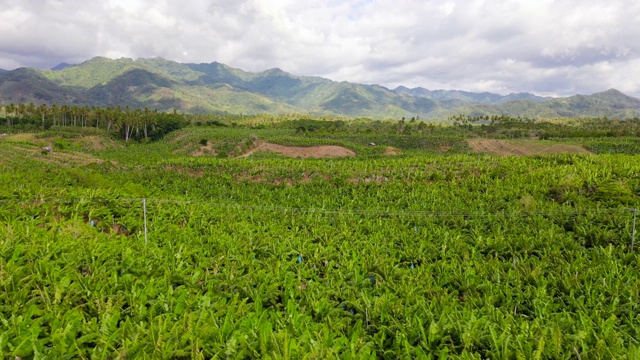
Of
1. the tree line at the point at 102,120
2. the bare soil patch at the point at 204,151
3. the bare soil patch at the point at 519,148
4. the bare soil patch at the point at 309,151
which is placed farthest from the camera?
the tree line at the point at 102,120

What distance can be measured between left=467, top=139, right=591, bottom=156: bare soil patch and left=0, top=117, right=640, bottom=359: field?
32774mm

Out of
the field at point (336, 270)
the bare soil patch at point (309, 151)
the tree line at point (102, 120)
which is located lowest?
the field at point (336, 270)

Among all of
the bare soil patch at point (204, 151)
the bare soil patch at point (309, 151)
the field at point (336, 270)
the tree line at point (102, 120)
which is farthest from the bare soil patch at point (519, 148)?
the tree line at point (102, 120)

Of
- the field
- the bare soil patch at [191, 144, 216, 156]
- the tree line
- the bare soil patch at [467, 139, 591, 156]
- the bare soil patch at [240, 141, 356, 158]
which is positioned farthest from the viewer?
the tree line

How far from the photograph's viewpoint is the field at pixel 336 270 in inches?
191

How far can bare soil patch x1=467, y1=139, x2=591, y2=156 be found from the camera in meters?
54.2

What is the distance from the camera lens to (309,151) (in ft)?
200

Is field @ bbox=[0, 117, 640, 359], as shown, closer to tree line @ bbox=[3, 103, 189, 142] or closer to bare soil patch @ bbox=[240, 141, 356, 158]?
bare soil patch @ bbox=[240, 141, 356, 158]

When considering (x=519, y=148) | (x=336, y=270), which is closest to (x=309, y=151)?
(x=519, y=148)

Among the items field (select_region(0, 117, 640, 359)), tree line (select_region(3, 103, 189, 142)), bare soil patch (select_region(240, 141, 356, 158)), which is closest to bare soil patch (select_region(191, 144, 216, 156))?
bare soil patch (select_region(240, 141, 356, 158))

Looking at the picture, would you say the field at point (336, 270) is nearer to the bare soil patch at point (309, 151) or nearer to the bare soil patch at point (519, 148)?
the bare soil patch at point (309, 151)

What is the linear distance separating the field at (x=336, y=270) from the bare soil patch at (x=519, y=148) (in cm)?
3277

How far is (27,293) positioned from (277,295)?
15.8ft

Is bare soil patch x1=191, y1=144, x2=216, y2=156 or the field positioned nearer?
the field
